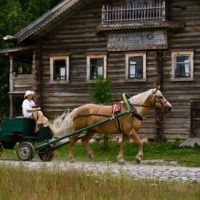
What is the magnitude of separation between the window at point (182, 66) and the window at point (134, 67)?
1479 millimetres

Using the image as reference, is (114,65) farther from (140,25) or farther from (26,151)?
(26,151)

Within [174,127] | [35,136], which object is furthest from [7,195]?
[174,127]

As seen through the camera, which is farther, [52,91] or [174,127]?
[52,91]

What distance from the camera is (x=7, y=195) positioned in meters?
5.64

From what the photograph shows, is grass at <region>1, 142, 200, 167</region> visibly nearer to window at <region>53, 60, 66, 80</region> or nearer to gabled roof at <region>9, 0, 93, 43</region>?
window at <region>53, 60, 66, 80</region>

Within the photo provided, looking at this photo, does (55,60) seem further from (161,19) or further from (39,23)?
(161,19)

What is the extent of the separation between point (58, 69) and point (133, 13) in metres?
4.76

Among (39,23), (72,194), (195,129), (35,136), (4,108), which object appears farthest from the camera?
(4,108)

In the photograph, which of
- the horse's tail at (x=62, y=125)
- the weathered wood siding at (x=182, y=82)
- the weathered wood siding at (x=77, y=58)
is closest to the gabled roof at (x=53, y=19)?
the weathered wood siding at (x=77, y=58)

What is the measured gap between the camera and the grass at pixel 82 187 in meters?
5.38

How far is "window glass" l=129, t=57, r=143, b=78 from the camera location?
17.0 metres

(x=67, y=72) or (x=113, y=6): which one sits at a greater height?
(x=113, y=6)

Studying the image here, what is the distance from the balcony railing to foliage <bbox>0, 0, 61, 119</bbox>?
9.43 metres

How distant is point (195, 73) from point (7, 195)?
12.2 meters
